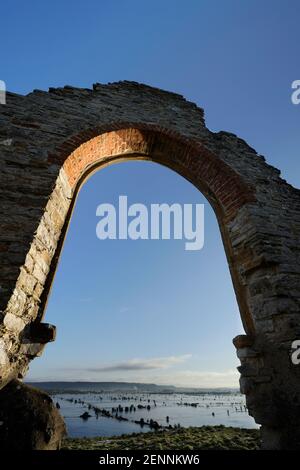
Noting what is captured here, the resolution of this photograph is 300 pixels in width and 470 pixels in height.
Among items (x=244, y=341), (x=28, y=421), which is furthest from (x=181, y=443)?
(x=28, y=421)

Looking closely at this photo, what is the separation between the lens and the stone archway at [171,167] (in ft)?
8.23

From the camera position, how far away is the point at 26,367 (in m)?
2.27

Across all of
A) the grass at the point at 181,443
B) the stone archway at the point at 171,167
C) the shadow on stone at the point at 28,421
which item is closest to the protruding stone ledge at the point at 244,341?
the stone archway at the point at 171,167

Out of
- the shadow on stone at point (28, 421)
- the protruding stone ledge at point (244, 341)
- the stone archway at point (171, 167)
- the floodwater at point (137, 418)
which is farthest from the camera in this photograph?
the floodwater at point (137, 418)

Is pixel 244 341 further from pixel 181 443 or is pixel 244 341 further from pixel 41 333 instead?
pixel 181 443

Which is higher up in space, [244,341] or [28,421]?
[244,341]

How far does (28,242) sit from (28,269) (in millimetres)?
272

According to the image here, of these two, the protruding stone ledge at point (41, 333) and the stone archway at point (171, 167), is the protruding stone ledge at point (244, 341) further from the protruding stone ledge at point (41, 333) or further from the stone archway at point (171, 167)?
the protruding stone ledge at point (41, 333)

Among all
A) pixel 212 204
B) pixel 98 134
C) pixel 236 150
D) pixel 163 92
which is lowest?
pixel 212 204

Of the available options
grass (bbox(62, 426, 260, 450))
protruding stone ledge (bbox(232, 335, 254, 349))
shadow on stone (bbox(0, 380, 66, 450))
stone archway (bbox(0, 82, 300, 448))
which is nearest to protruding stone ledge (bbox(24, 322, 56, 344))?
stone archway (bbox(0, 82, 300, 448))

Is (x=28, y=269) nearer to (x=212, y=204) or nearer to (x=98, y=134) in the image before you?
(x=98, y=134)

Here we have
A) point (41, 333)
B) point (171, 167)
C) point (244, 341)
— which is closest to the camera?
point (41, 333)

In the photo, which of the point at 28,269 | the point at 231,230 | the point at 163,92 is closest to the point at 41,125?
the point at 28,269

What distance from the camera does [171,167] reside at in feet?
16.4
